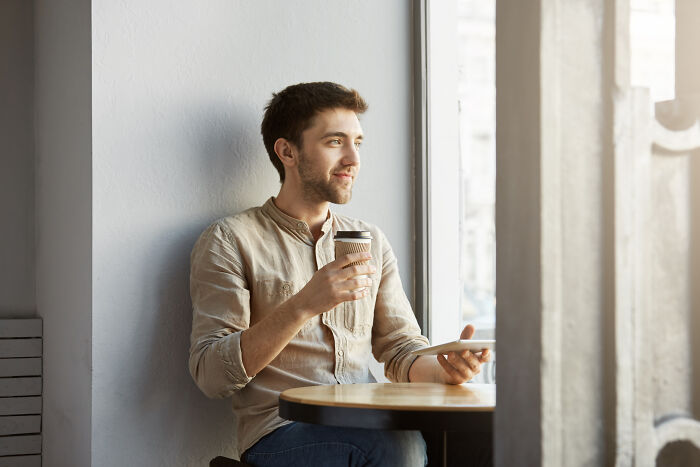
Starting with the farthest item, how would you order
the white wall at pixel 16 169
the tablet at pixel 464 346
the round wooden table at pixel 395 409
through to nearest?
the white wall at pixel 16 169 → the tablet at pixel 464 346 → the round wooden table at pixel 395 409

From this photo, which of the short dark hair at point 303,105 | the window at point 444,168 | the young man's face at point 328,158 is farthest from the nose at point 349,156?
the window at point 444,168

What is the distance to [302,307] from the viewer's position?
212cm

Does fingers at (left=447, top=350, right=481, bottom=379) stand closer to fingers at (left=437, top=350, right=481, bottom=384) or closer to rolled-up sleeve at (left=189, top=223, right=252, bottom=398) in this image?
fingers at (left=437, top=350, right=481, bottom=384)

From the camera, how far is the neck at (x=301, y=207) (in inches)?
103

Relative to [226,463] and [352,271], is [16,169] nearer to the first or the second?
[226,463]

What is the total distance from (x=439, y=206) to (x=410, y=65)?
0.54m

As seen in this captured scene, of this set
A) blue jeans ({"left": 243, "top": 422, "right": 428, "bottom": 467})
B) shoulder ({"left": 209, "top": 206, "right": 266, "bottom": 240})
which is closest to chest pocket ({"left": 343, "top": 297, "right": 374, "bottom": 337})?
shoulder ({"left": 209, "top": 206, "right": 266, "bottom": 240})

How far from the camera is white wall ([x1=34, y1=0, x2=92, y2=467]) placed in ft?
8.48

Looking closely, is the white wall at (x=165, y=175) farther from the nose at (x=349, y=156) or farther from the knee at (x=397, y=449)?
the knee at (x=397, y=449)

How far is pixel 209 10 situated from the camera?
108 inches

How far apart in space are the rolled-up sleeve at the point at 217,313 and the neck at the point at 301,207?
9.6 inches

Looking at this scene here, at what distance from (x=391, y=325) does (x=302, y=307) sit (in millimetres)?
627

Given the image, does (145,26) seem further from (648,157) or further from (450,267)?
(648,157)

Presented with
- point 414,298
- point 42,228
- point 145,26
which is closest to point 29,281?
point 42,228
